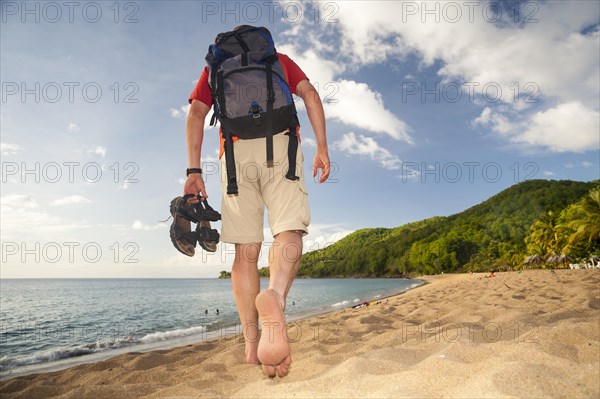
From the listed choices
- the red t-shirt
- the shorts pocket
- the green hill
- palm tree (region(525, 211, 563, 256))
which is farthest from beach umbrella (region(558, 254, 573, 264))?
Answer: the shorts pocket

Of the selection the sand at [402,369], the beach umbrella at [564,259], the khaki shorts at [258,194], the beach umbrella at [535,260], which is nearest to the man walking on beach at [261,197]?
the khaki shorts at [258,194]

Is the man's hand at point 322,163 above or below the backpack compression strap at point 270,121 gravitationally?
below

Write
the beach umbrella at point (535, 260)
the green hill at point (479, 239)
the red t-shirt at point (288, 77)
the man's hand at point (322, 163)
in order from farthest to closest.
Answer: the green hill at point (479, 239)
the beach umbrella at point (535, 260)
the red t-shirt at point (288, 77)
the man's hand at point (322, 163)

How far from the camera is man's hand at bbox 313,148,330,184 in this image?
2.77 m

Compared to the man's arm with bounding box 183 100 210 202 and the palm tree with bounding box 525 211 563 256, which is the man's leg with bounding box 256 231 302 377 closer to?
the man's arm with bounding box 183 100 210 202

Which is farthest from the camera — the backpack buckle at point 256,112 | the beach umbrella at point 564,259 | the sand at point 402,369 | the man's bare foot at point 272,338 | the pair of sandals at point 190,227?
the beach umbrella at point 564,259

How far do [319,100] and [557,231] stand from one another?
2132 inches

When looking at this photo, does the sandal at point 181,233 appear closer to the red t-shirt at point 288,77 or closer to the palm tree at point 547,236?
the red t-shirt at point 288,77

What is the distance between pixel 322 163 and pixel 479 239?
337ft

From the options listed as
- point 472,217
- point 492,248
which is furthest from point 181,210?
point 472,217

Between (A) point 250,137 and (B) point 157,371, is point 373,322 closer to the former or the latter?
(B) point 157,371

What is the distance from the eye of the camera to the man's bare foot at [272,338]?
81.0 inches

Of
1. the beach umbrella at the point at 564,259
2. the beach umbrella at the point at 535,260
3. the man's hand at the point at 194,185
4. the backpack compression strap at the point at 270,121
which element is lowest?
the beach umbrella at the point at 535,260

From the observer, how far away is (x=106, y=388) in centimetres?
255
